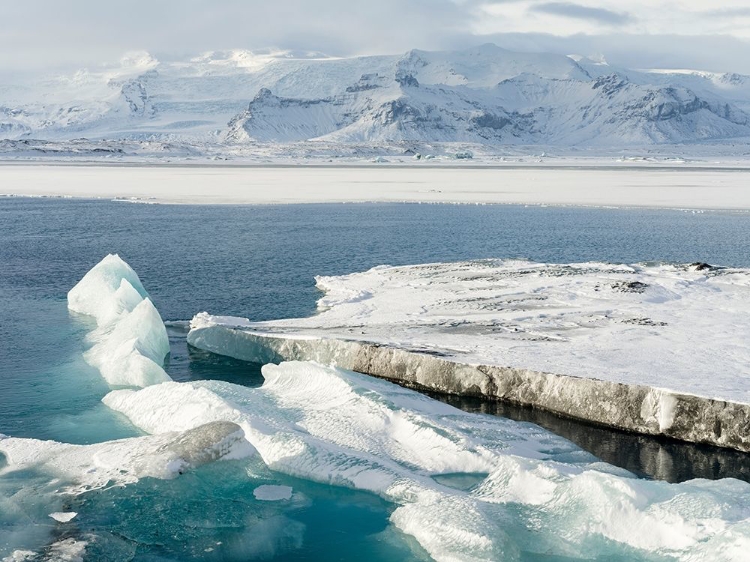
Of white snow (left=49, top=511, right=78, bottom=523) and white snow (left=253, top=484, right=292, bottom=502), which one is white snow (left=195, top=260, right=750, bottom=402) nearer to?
white snow (left=253, top=484, right=292, bottom=502)

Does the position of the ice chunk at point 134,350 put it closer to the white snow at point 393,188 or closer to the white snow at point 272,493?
the white snow at point 272,493

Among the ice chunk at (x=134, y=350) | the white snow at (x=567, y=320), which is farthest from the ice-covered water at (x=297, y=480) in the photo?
the white snow at (x=567, y=320)

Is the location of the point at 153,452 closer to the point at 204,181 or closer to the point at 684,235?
the point at 684,235

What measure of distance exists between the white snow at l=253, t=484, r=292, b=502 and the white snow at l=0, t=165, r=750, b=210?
106ft

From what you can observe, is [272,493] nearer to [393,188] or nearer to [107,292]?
[107,292]

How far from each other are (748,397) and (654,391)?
1.03 m

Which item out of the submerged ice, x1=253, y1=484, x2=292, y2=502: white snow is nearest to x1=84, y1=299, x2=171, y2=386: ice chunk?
the submerged ice

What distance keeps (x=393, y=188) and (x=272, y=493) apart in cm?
4392

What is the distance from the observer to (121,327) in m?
13.9

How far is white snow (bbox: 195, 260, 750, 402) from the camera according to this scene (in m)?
11.0

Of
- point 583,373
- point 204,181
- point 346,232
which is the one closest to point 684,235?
point 346,232

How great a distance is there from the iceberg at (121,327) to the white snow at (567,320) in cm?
99

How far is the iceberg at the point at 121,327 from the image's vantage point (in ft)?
39.5

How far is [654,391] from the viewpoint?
33.3 ft
